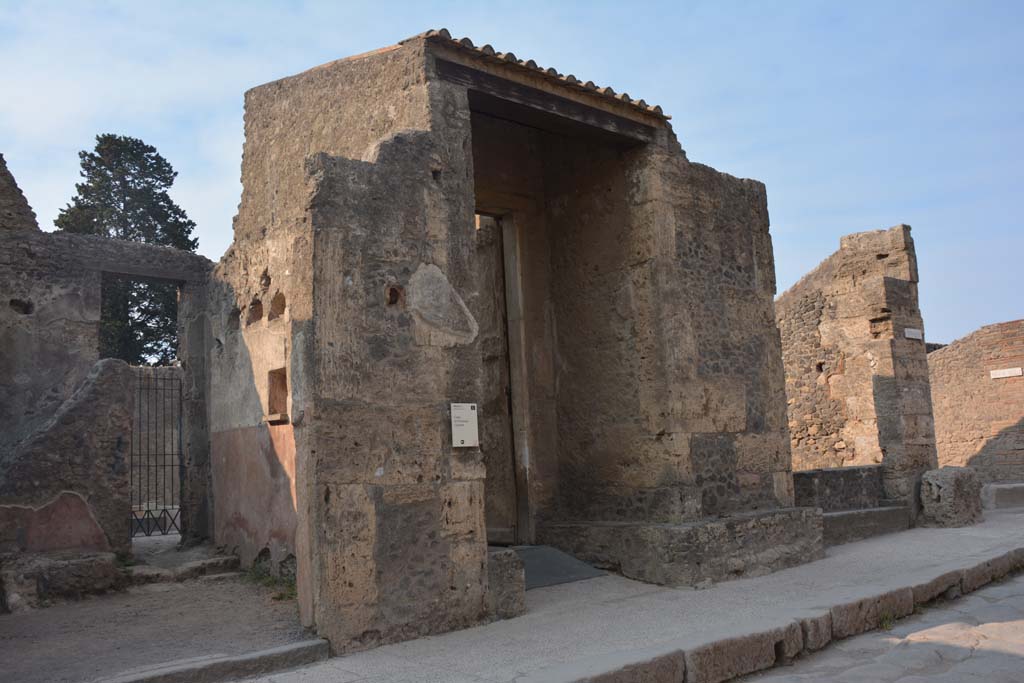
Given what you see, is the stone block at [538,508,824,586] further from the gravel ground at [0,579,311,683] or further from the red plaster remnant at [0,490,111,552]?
the red plaster remnant at [0,490,111,552]

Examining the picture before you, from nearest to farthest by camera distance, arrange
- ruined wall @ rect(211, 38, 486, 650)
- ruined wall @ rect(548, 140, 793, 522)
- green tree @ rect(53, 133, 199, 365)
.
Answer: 1. ruined wall @ rect(211, 38, 486, 650)
2. ruined wall @ rect(548, 140, 793, 522)
3. green tree @ rect(53, 133, 199, 365)

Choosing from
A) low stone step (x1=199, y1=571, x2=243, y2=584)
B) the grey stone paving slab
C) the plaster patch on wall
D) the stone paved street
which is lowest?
the stone paved street

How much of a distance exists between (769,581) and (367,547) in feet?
11.6

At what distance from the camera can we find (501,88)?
22.3ft

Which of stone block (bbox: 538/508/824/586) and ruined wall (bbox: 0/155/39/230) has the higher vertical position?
ruined wall (bbox: 0/155/39/230)

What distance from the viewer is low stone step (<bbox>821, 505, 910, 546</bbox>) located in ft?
30.7

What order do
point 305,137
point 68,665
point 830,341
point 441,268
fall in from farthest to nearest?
point 830,341 → point 305,137 → point 441,268 → point 68,665

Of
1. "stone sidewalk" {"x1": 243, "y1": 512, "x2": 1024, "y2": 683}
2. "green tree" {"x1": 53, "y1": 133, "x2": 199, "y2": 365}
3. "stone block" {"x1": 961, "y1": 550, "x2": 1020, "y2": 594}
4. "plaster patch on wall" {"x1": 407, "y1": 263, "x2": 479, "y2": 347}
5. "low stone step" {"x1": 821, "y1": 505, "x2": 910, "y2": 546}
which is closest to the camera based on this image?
"stone sidewalk" {"x1": 243, "y1": 512, "x2": 1024, "y2": 683}

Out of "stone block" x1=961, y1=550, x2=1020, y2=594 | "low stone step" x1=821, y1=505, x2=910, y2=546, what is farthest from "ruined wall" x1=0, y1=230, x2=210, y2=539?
"stone block" x1=961, y1=550, x2=1020, y2=594

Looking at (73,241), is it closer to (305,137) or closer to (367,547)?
(305,137)

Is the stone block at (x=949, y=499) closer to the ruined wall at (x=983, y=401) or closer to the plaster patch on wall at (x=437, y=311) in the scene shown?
the ruined wall at (x=983, y=401)

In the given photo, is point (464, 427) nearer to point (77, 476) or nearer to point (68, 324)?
point (77, 476)

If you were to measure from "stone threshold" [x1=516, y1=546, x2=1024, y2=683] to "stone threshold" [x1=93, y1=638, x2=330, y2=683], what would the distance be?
1.33 metres

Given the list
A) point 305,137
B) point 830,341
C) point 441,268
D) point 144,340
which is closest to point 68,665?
point 441,268
